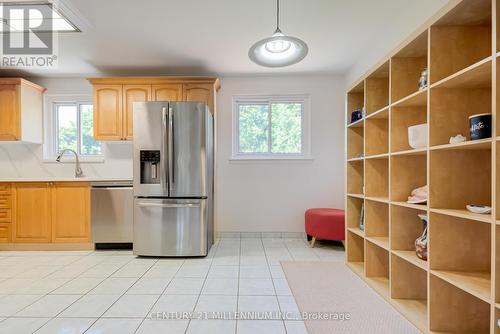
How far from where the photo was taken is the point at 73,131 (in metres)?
4.02

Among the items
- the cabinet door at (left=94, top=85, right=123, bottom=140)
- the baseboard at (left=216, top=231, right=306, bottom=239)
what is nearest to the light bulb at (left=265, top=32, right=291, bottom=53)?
the cabinet door at (left=94, top=85, right=123, bottom=140)

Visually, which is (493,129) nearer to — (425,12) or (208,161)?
(425,12)

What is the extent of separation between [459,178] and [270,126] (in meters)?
2.76

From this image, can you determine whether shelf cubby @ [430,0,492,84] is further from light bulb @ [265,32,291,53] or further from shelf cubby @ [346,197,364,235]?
shelf cubby @ [346,197,364,235]

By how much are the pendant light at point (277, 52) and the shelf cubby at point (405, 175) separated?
1.05 meters

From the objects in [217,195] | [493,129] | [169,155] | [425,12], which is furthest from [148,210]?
[425,12]

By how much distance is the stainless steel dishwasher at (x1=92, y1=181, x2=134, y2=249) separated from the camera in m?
3.23

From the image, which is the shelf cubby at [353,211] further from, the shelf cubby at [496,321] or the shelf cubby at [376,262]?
the shelf cubby at [496,321]

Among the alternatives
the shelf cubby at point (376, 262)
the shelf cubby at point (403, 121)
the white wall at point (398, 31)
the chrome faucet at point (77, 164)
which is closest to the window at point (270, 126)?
the white wall at point (398, 31)

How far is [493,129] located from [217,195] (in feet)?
10.6

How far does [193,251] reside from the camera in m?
2.93

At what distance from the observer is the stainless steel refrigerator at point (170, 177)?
291cm

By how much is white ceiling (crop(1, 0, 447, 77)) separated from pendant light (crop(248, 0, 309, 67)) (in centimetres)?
86

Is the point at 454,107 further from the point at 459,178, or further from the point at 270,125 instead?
the point at 270,125
